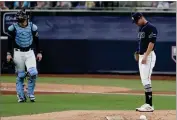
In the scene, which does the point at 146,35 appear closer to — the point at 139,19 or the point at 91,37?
the point at 139,19

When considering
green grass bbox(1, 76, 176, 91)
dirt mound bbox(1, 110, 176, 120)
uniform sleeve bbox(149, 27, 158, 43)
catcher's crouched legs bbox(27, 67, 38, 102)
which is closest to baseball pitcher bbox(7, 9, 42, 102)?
catcher's crouched legs bbox(27, 67, 38, 102)

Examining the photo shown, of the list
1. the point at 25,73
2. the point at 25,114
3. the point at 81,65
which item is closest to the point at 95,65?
the point at 81,65

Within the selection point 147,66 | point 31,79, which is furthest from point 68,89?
point 147,66

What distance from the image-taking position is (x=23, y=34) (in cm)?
1355

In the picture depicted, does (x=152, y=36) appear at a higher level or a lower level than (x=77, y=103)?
higher

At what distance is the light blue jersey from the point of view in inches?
534

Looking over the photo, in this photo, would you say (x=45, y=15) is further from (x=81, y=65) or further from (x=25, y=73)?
(x=25, y=73)

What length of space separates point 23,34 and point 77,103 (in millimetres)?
1858

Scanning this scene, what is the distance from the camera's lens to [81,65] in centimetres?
2380

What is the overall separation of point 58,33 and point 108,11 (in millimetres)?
2033

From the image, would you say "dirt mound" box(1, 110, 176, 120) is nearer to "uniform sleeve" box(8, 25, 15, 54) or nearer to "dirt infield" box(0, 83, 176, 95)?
"uniform sleeve" box(8, 25, 15, 54)

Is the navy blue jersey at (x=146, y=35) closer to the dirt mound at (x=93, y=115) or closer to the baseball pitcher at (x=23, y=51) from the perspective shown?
the dirt mound at (x=93, y=115)

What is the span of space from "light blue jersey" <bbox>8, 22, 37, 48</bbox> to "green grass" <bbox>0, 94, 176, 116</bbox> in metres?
1.28

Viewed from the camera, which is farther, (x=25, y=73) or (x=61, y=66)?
(x=61, y=66)
